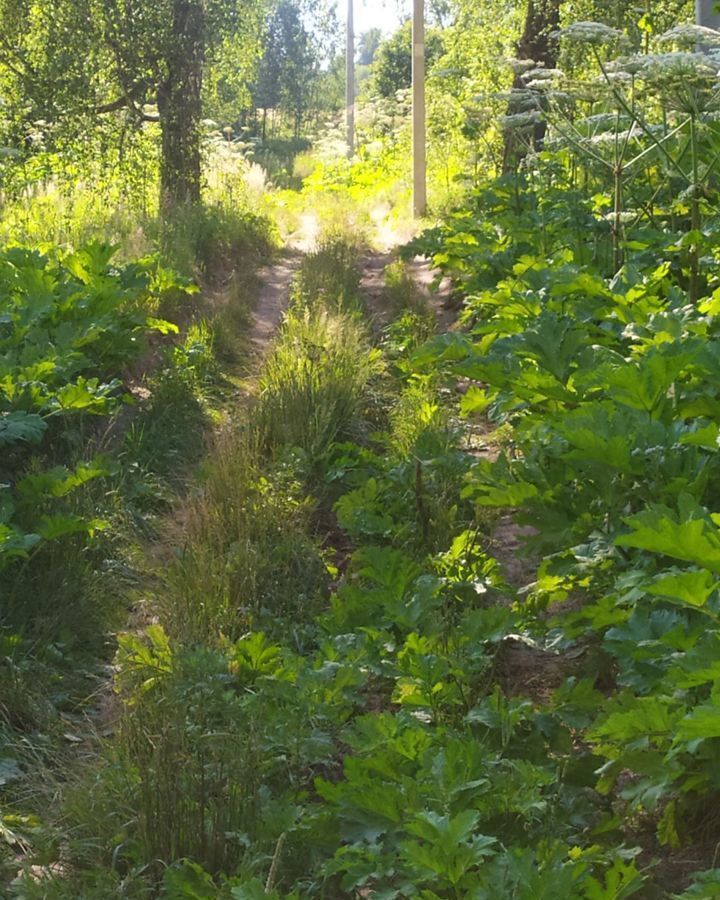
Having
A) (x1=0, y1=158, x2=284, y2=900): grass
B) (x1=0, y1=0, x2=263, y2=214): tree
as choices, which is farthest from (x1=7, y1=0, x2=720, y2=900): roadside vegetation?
(x1=0, y1=0, x2=263, y2=214): tree

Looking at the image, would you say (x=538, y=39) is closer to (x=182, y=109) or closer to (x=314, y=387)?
(x=182, y=109)

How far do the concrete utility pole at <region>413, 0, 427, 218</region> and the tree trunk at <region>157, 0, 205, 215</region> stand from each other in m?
3.86

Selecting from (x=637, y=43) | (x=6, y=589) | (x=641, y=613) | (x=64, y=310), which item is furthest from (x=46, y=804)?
(x=637, y=43)

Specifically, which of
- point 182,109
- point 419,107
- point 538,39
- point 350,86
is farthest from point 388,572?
point 350,86

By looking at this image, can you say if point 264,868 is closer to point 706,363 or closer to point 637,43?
point 706,363

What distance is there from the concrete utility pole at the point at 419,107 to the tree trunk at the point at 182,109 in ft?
12.6

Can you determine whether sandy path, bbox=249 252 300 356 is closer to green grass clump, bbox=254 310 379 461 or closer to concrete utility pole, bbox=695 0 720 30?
green grass clump, bbox=254 310 379 461

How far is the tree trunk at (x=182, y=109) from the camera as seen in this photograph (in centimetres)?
1360

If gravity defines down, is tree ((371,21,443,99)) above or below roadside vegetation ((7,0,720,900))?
above

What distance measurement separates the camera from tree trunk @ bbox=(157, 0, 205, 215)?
13.6 metres

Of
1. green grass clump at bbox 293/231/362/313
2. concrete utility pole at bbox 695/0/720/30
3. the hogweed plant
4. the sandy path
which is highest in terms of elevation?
concrete utility pole at bbox 695/0/720/30

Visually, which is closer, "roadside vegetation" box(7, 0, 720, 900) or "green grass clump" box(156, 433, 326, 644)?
"roadside vegetation" box(7, 0, 720, 900)

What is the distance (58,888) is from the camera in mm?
2617

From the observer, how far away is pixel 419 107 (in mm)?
16844
